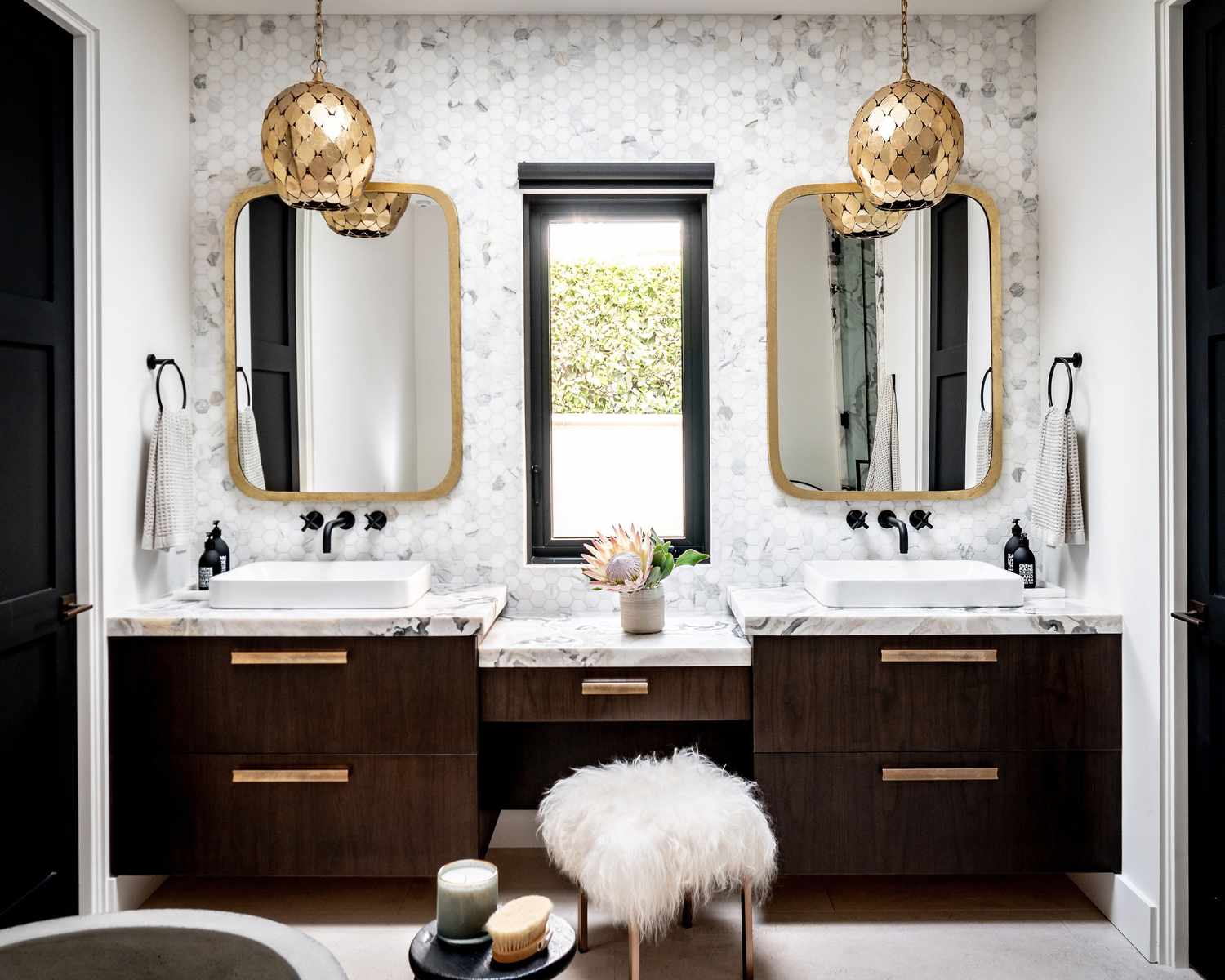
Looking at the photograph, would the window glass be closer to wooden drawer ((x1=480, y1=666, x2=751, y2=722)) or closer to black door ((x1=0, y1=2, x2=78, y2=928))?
wooden drawer ((x1=480, y1=666, x2=751, y2=722))

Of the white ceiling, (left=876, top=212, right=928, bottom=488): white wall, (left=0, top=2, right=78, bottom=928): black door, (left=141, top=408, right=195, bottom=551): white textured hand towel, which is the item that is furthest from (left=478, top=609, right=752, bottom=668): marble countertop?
the white ceiling

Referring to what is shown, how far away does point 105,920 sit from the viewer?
108 cm

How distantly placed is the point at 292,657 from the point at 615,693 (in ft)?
2.75

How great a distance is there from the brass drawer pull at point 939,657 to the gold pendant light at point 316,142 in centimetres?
186

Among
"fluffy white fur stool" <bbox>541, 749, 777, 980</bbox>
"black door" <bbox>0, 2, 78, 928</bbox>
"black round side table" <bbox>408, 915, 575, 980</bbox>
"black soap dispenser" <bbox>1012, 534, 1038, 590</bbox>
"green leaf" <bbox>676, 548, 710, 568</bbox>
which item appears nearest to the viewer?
"black round side table" <bbox>408, 915, 575, 980</bbox>

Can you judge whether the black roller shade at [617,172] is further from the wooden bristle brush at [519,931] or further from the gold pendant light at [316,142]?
the wooden bristle brush at [519,931]

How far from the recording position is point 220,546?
2.84 m

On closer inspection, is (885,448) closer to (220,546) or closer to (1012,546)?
(1012,546)

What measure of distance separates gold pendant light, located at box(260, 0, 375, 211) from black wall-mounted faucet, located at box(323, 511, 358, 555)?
0.95 metres

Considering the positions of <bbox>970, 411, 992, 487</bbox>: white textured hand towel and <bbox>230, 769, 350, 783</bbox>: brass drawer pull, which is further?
<bbox>970, 411, 992, 487</bbox>: white textured hand towel

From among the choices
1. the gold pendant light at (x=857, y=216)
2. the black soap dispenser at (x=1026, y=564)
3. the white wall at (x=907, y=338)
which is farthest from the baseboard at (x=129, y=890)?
the gold pendant light at (x=857, y=216)

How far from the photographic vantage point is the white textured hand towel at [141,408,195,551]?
2.59 m

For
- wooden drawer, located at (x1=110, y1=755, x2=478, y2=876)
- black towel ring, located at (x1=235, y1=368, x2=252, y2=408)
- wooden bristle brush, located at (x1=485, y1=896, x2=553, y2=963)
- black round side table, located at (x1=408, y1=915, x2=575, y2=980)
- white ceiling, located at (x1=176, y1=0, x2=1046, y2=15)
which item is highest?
white ceiling, located at (x1=176, y1=0, x2=1046, y2=15)

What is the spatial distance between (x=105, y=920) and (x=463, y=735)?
133cm
